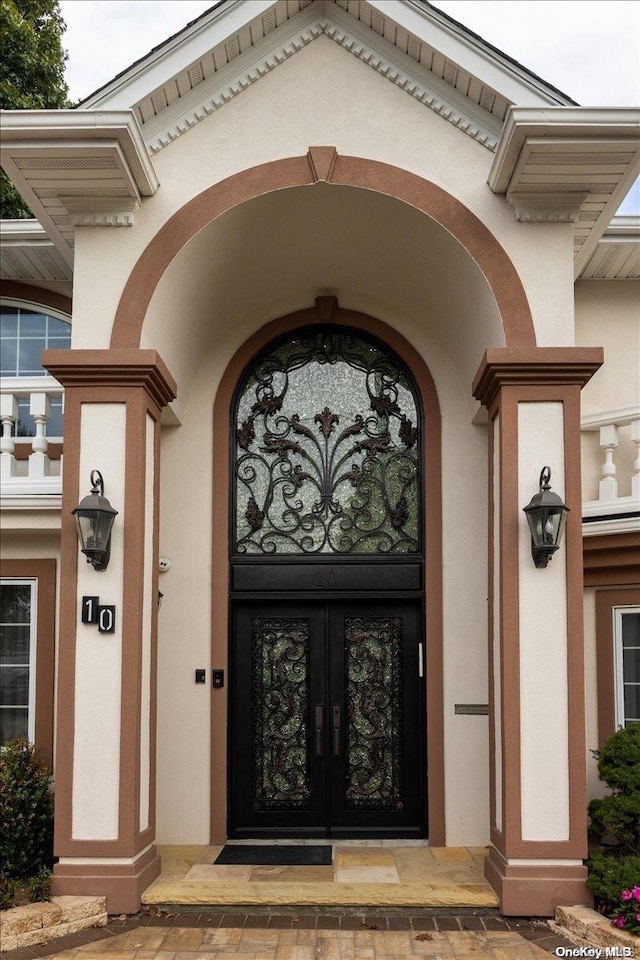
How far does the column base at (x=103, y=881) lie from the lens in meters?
6.34

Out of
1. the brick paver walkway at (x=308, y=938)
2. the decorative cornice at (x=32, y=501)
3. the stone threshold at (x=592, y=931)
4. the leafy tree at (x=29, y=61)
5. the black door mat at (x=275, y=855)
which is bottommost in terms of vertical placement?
the brick paver walkway at (x=308, y=938)

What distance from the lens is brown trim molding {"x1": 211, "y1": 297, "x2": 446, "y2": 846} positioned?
8078mm

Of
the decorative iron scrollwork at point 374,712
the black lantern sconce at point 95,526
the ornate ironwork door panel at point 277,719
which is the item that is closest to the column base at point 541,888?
the decorative iron scrollwork at point 374,712

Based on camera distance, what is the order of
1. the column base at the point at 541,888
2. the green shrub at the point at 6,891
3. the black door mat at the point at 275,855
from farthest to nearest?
the black door mat at the point at 275,855 → the column base at the point at 541,888 → the green shrub at the point at 6,891

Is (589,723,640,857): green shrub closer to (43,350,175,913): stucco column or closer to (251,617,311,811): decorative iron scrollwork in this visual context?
(251,617,311,811): decorative iron scrollwork

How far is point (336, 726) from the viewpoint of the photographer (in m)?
8.21

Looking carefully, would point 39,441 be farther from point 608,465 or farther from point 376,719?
point 608,465

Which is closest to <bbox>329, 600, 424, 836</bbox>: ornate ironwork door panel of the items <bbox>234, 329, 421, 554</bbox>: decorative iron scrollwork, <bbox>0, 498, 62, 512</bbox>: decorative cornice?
<bbox>234, 329, 421, 554</bbox>: decorative iron scrollwork

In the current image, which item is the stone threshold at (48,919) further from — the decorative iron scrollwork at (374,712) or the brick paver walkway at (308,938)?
the decorative iron scrollwork at (374,712)

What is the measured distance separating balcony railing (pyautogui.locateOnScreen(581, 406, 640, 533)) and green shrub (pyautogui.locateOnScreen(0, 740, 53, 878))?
4.89m

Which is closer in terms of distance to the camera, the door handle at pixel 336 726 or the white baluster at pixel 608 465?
the white baluster at pixel 608 465

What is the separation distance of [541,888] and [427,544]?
3.08 m

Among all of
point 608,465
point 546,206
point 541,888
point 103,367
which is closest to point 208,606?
point 103,367

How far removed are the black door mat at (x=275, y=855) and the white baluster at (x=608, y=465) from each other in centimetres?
387
